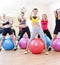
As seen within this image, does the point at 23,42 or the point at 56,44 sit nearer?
the point at 56,44

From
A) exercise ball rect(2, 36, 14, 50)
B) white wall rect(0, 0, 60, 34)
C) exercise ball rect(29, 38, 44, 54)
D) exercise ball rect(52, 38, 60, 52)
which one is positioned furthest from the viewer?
white wall rect(0, 0, 60, 34)

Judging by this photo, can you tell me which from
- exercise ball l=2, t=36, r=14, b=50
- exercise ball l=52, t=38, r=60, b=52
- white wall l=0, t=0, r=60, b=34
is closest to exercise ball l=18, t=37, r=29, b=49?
exercise ball l=2, t=36, r=14, b=50

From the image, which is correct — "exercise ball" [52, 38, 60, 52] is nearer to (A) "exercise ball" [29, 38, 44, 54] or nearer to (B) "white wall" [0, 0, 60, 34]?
(A) "exercise ball" [29, 38, 44, 54]

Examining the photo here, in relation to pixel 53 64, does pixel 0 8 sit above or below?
above

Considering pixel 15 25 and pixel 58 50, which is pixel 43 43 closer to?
pixel 58 50

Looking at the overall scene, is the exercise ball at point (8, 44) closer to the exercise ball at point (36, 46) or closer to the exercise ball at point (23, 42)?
the exercise ball at point (23, 42)

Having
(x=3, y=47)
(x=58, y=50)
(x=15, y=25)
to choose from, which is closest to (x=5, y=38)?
(x=3, y=47)
